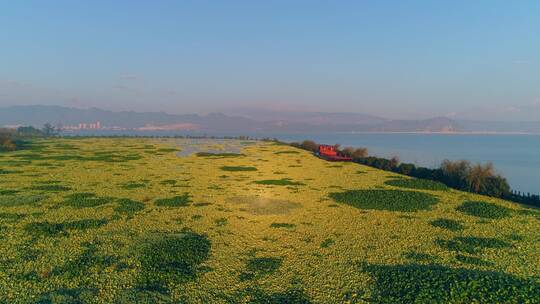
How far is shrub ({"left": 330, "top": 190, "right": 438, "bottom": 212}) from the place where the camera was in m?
21.0

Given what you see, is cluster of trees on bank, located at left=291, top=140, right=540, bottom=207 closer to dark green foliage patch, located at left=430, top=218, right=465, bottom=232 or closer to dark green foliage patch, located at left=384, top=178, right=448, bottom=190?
dark green foliage patch, located at left=384, top=178, right=448, bottom=190

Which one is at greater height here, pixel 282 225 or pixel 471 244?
pixel 471 244

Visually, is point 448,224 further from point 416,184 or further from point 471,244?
point 416,184

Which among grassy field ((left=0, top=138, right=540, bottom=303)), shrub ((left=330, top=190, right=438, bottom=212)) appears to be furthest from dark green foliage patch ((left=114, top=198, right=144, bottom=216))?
shrub ((left=330, top=190, right=438, bottom=212))

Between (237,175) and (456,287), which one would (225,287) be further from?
(237,175)

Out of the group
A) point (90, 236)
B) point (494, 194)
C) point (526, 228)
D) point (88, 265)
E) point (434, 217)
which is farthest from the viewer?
point (494, 194)

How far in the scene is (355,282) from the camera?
35.9 ft

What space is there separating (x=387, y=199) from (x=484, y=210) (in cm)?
620

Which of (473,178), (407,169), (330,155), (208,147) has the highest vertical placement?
(473,178)

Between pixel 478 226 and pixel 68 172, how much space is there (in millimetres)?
38474

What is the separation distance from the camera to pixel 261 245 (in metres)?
14.3

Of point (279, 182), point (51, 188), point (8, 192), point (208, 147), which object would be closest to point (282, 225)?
point (279, 182)

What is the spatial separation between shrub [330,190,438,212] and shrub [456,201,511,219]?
82.7 inches

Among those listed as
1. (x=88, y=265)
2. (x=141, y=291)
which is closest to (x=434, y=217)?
(x=141, y=291)
